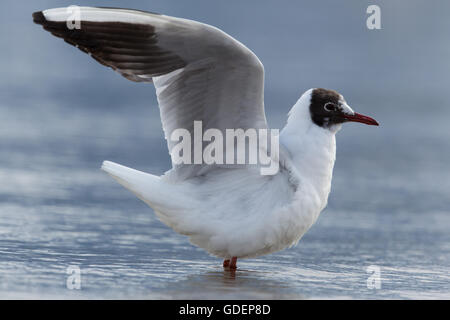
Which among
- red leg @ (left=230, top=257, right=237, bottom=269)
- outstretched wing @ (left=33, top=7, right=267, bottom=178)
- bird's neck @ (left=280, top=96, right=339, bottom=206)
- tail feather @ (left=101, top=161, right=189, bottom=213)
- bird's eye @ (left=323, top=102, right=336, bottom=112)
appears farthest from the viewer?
bird's eye @ (left=323, top=102, right=336, bottom=112)

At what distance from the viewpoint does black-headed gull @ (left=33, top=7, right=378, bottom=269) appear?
5.39 metres

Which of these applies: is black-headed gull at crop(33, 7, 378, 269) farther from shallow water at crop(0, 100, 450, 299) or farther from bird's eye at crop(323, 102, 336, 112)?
shallow water at crop(0, 100, 450, 299)

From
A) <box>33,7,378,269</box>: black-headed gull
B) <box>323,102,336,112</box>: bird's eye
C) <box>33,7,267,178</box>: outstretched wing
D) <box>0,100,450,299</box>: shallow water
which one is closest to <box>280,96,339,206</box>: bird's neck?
<box>33,7,378,269</box>: black-headed gull

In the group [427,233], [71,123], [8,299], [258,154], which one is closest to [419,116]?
[71,123]

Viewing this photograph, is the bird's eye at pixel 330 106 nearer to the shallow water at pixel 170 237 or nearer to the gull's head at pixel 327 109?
the gull's head at pixel 327 109

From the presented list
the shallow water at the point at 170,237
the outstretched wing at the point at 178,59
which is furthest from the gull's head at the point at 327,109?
the shallow water at the point at 170,237

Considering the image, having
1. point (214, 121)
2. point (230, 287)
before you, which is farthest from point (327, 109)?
point (230, 287)

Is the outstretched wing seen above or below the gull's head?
above

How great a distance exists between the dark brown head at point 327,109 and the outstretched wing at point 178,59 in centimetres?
63

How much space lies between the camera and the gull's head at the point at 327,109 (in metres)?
6.25

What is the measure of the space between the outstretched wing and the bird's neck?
426mm

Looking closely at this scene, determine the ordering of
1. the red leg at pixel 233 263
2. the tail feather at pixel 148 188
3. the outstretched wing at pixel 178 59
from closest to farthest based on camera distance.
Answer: the outstretched wing at pixel 178 59 < the tail feather at pixel 148 188 < the red leg at pixel 233 263

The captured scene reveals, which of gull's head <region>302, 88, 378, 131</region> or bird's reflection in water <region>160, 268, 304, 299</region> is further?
gull's head <region>302, 88, 378, 131</region>

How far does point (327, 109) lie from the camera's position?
629 cm
